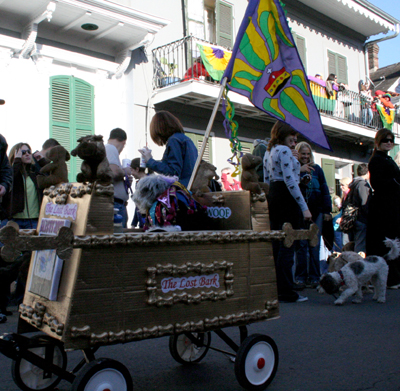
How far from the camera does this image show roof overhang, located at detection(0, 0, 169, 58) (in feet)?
29.9

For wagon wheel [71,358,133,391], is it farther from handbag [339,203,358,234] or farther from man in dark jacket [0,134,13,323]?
handbag [339,203,358,234]

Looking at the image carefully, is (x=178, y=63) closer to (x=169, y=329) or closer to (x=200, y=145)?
(x=200, y=145)

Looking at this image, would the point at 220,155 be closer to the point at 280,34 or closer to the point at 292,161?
the point at 292,161

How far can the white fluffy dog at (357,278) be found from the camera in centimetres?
531

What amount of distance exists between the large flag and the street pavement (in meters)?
1.60

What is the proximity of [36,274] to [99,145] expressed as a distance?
2.74 ft

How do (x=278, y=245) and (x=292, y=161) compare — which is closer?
(x=292, y=161)

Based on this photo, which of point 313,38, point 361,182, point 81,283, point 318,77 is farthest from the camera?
point 313,38

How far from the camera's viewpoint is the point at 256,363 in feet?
9.03

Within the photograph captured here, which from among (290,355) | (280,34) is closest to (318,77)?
(280,34)

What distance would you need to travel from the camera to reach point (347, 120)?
16.4 metres

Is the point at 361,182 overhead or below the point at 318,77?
below

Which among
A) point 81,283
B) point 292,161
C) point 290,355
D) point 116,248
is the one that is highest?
point 292,161

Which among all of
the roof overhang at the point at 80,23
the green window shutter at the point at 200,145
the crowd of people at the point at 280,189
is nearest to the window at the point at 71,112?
the roof overhang at the point at 80,23
